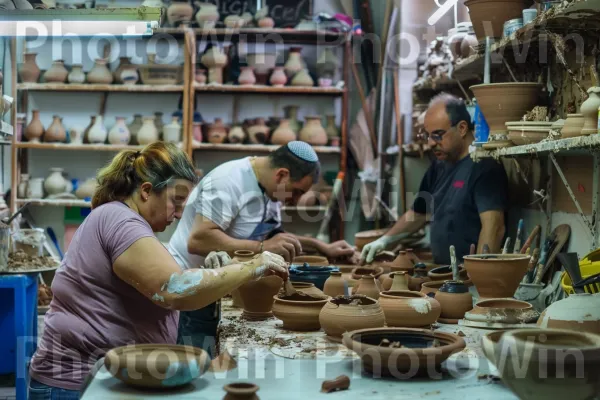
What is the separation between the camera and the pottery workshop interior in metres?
2.18

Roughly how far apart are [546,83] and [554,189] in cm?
57

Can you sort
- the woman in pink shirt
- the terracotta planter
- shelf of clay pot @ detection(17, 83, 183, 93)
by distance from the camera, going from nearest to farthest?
the woman in pink shirt
the terracotta planter
shelf of clay pot @ detection(17, 83, 183, 93)

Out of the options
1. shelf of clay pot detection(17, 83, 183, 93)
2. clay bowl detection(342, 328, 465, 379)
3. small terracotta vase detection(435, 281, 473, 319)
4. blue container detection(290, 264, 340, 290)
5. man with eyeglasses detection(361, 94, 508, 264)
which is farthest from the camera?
shelf of clay pot detection(17, 83, 183, 93)

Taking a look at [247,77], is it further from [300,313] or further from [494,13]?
[300,313]

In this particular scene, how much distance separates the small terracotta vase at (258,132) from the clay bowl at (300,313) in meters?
4.27

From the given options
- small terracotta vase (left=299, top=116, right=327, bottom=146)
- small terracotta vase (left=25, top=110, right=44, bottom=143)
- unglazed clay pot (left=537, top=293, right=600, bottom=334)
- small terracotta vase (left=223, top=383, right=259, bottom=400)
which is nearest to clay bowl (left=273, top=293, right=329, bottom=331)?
unglazed clay pot (left=537, top=293, right=600, bottom=334)

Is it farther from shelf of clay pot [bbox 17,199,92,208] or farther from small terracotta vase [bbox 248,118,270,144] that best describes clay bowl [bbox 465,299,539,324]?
shelf of clay pot [bbox 17,199,92,208]

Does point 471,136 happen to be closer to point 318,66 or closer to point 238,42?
point 318,66

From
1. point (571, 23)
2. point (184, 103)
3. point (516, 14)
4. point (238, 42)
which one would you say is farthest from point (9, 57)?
point (571, 23)

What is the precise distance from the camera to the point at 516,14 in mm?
3611

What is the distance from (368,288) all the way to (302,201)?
3.92 meters

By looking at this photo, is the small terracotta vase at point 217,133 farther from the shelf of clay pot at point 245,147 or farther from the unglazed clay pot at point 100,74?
the unglazed clay pot at point 100,74

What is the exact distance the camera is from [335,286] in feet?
10.7

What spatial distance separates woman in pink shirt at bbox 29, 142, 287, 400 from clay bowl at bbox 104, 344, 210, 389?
0.32m
